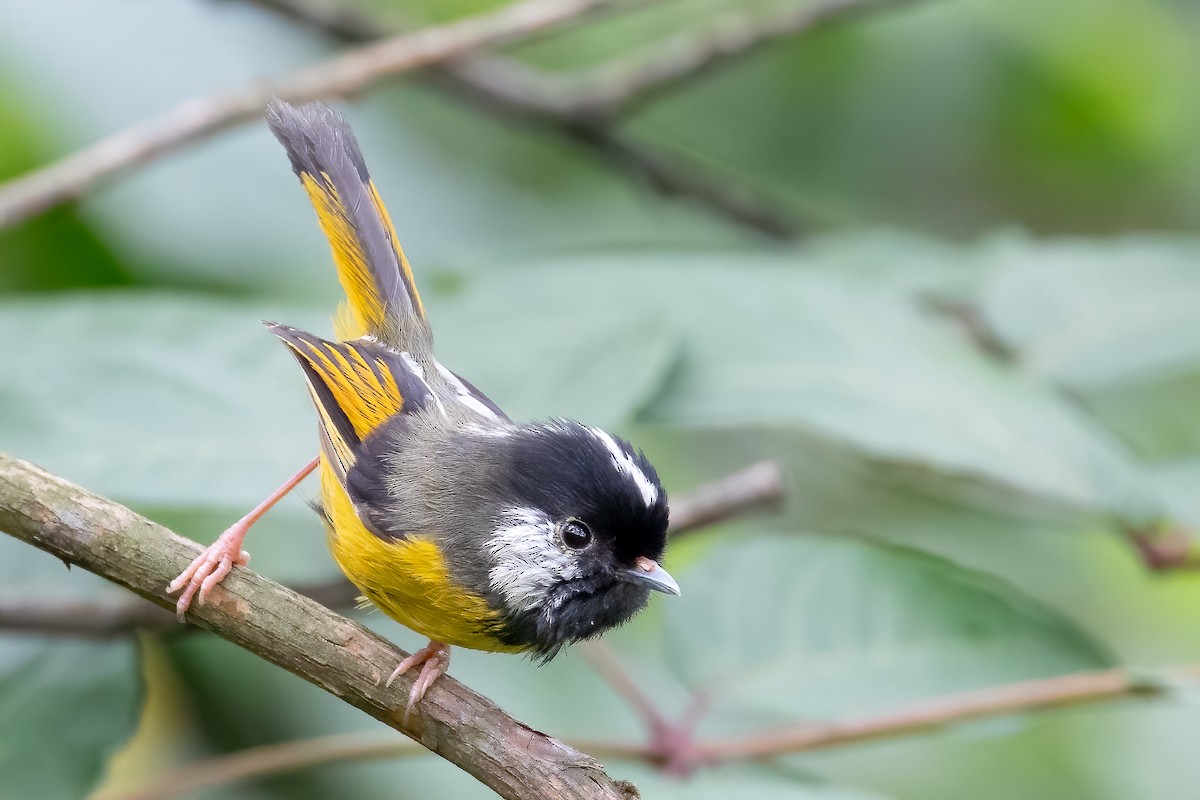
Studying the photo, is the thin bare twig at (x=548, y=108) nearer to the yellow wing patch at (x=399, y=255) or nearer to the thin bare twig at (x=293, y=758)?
the yellow wing patch at (x=399, y=255)

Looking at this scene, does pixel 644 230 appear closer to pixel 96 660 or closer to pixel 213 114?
pixel 213 114

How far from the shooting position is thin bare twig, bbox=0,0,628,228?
7.89 ft

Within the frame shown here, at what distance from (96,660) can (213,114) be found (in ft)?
3.81

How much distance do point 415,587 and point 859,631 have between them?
2.78ft

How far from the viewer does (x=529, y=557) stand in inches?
66.6

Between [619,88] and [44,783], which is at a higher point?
[619,88]

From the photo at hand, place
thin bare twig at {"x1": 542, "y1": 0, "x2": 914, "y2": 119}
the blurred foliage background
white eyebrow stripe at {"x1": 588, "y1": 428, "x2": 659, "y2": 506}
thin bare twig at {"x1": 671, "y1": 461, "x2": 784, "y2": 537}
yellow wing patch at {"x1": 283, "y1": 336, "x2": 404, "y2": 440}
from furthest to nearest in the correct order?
thin bare twig at {"x1": 542, "y1": 0, "x2": 914, "y2": 119}
thin bare twig at {"x1": 671, "y1": 461, "x2": 784, "y2": 537}
the blurred foliage background
yellow wing patch at {"x1": 283, "y1": 336, "x2": 404, "y2": 440}
white eyebrow stripe at {"x1": 588, "y1": 428, "x2": 659, "y2": 506}

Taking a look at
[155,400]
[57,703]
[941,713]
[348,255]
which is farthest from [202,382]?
Result: [941,713]

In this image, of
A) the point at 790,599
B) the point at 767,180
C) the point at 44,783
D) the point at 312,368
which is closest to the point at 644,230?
the point at 767,180

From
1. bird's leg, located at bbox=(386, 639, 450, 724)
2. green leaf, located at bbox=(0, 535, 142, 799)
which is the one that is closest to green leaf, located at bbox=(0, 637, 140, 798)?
green leaf, located at bbox=(0, 535, 142, 799)

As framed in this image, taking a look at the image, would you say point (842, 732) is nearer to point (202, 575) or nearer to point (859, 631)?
point (859, 631)

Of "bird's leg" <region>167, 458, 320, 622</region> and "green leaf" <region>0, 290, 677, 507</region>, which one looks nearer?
"bird's leg" <region>167, 458, 320, 622</region>

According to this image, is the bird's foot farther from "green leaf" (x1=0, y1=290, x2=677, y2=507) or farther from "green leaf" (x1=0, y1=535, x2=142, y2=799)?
"green leaf" (x1=0, y1=535, x2=142, y2=799)

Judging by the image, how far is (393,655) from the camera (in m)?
1.46
